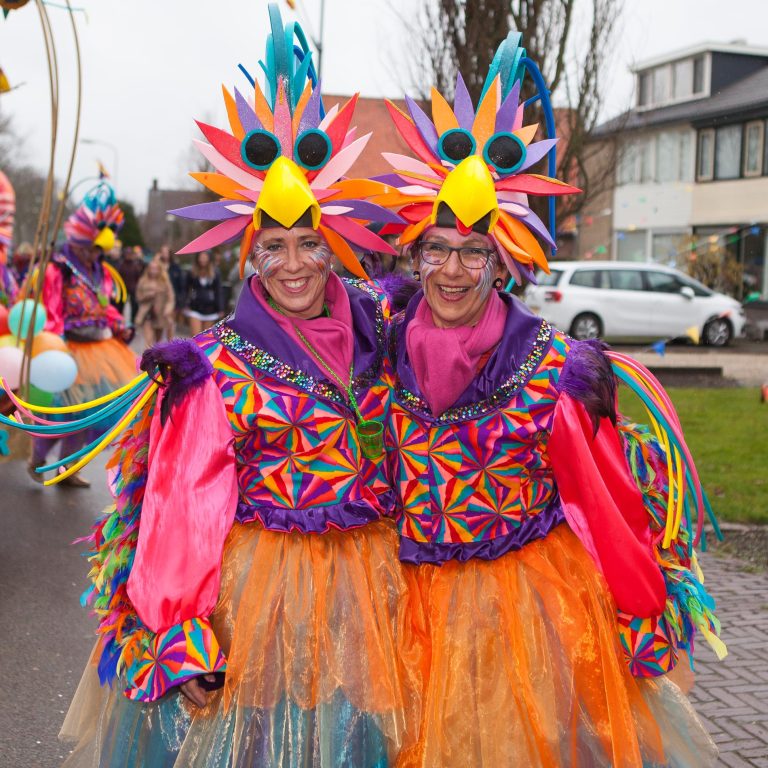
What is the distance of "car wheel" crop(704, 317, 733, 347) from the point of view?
1862 centimetres

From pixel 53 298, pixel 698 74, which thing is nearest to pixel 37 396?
pixel 53 298

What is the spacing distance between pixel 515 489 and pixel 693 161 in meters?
32.1

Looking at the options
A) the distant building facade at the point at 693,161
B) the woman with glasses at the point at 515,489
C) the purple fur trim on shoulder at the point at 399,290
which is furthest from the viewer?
the distant building facade at the point at 693,161

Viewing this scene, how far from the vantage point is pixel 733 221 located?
31156 mm

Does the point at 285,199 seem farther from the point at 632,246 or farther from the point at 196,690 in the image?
the point at 632,246

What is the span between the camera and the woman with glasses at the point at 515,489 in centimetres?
279

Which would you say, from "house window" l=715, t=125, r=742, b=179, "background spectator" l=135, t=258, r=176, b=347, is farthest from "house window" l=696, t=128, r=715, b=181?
"background spectator" l=135, t=258, r=176, b=347

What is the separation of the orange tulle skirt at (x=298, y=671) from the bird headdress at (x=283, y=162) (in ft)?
2.74

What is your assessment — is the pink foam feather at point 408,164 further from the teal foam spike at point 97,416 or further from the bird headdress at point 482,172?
the teal foam spike at point 97,416

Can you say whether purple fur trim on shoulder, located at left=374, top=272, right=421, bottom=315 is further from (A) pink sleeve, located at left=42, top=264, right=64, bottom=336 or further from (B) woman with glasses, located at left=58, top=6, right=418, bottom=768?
(A) pink sleeve, located at left=42, top=264, right=64, bottom=336

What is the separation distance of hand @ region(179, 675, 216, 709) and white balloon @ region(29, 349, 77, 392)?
4.29 metres

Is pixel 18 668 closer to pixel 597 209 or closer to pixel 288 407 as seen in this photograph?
pixel 288 407

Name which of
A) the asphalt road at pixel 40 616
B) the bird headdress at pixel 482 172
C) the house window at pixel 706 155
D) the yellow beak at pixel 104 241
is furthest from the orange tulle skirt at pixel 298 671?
the house window at pixel 706 155

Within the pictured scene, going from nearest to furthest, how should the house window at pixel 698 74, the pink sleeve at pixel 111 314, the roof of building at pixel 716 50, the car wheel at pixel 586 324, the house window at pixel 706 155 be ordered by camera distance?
1. the pink sleeve at pixel 111 314
2. the car wheel at pixel 586 324
3. the house window at pixel 706 155
4. the roof of building at pixel 716 50
5. the house window at pixel 698 74
